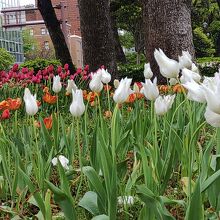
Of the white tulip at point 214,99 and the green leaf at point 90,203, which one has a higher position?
the white tulip at point 214,99

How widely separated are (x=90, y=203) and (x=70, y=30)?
54.9 m

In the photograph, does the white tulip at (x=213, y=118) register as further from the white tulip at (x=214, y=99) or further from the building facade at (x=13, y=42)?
the building facade at (x=13, y=42)

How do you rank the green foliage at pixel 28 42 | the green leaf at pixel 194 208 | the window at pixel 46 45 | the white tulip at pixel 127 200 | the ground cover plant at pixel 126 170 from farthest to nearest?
the window at pixel 46 45 → the green foliage at pixel 28 42 → the white tulip at pixel 127 200 → the ground cover plant at pixel 126 170 → the green leaf at pixel 194 208

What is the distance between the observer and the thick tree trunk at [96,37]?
294 inches

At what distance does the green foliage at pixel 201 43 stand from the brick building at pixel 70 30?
46.0 ft

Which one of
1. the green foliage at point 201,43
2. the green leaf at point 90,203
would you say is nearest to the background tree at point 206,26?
the green foliage at point 201,43

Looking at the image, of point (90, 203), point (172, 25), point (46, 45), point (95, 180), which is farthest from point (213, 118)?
point (46, 45)

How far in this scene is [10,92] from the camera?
18.1 ft

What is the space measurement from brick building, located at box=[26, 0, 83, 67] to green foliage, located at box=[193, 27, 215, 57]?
46.0 ft

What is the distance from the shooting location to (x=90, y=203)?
1.65 metres

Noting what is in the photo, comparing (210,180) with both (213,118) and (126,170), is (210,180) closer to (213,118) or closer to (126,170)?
(213,118)

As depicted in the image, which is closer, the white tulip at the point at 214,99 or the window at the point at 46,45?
the white tulip at the point at 214,99

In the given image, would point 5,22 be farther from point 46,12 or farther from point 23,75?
point 23,75

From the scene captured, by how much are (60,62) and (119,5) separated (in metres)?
5.22
